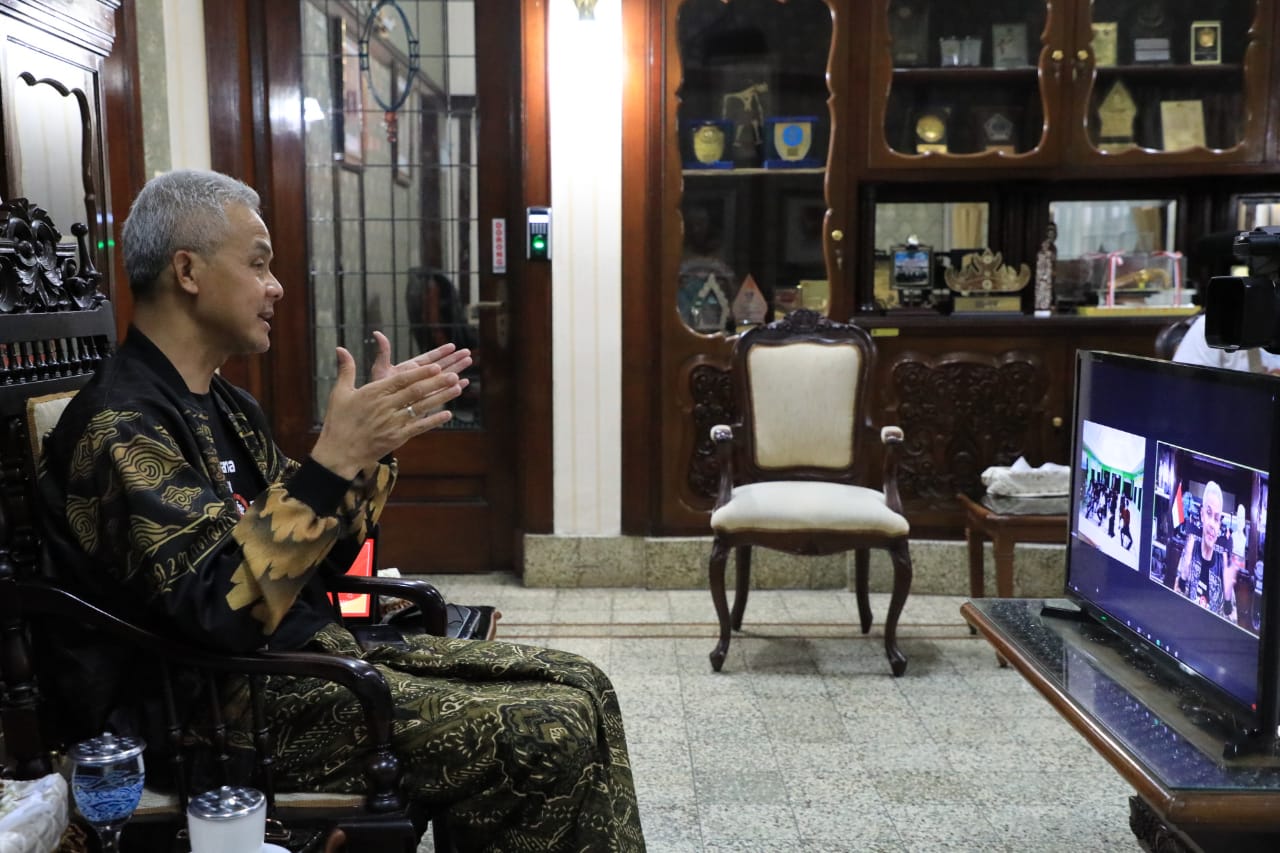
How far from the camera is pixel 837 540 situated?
3.18 m

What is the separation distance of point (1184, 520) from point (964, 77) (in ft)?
8.71

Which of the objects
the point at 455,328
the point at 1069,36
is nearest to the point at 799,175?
the point at 1069,36

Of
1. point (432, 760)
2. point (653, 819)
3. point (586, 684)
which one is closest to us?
point (432, 760)

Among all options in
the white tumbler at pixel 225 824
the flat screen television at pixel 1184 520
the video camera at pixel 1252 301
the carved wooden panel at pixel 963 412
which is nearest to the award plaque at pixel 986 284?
the carved wooden panel at pixel 963 412

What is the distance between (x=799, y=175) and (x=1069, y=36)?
0.99 meters

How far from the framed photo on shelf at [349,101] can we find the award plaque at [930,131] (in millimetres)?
1980

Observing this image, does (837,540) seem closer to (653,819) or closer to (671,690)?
(671,690)

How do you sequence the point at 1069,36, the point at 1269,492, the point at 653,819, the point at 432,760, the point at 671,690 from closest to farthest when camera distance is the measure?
the point at 1269,492, the point at 432,760, the point at 653,819, the point at 671,690, the point at 1069,36

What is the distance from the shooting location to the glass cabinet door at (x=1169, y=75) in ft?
12.7

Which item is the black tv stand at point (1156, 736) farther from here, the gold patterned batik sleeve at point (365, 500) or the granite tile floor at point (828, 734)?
the gold patterned batik sleeve at point (365, 500)

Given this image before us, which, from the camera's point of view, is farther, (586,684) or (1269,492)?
(586,684)

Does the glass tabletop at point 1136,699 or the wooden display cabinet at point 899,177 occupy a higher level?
the wooden display cabinet at point 899,177

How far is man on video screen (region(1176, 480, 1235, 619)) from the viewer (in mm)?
1528

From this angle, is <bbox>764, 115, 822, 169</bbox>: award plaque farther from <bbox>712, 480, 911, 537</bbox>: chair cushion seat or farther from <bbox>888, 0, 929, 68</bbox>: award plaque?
<bbox>712, 480, 911, 537</bbox>: chair cushion seat
